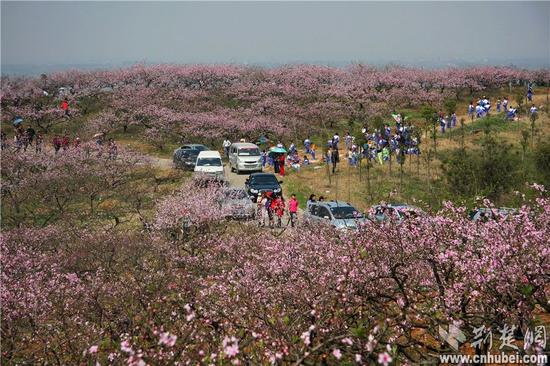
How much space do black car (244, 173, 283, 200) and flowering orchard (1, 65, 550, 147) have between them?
1651 cm

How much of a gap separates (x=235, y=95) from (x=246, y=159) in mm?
25460

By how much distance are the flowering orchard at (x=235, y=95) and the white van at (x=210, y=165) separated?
13.0 meters

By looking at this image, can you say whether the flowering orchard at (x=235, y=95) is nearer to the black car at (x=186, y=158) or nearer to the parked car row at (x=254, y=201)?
the black car at (x=186, y=158)

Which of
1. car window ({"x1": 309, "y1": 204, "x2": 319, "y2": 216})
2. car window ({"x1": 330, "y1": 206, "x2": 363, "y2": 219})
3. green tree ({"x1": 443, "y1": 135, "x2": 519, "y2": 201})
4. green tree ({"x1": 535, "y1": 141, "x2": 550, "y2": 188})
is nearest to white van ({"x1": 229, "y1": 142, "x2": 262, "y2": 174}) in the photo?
green tree ({"x1": 443, "y1": 135, "x2": 519, "y2": 201})

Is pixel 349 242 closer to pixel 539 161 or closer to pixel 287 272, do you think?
pixel 287 272

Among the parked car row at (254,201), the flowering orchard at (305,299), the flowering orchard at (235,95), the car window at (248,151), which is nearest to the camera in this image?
the flowering orchard at (305,299)

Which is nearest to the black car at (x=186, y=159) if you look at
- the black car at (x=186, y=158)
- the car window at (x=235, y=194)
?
the black car at (x=186, y=158)

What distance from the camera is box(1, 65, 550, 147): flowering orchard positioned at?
4656 cm

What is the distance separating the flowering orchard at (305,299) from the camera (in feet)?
25.2

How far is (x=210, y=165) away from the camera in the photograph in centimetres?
3041

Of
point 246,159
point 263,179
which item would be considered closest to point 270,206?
point 263,179

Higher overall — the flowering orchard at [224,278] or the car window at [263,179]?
the flowering orchard at [224,278]

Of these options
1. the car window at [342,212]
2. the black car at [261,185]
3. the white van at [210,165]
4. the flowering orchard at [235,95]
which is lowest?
the black car at [261,185]

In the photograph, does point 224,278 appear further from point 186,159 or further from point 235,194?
point 186,159
